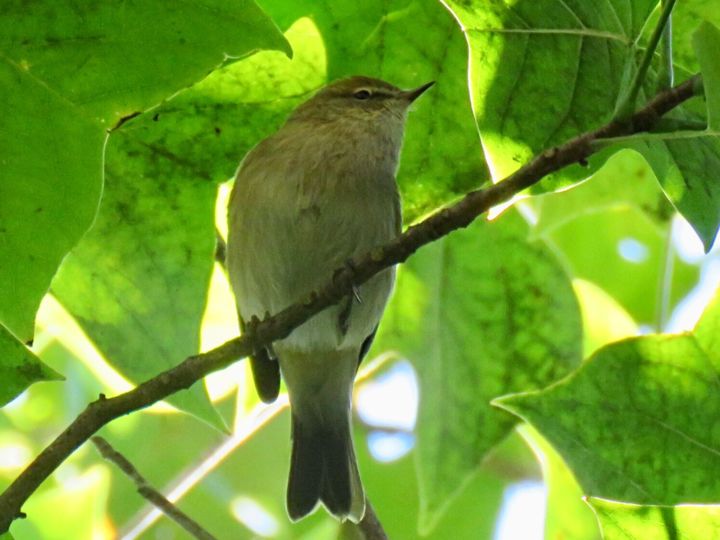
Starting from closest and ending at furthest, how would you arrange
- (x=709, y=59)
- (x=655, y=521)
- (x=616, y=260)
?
(x=709, y=59) → (x=655, y=521) → (x=616, y=260)

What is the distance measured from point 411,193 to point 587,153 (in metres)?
0.93

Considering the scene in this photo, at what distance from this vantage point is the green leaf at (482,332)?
3.36 meters

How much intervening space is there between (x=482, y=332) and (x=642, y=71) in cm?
146

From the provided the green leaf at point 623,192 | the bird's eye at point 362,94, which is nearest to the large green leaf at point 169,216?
the green leaf at point 623,192

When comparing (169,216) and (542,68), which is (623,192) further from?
(169,216)

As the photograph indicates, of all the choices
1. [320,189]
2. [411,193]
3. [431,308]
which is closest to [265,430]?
[320,189]

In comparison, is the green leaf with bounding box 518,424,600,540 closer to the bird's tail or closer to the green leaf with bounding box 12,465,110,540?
the bird's tail

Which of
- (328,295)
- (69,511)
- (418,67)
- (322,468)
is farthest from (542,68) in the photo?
(322,468)

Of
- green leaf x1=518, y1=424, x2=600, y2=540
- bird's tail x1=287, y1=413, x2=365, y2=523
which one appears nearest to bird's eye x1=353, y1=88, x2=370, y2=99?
bird's tail x1=287, y1=413, x2=365, y2=523

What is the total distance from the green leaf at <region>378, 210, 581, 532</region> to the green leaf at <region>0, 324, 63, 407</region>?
1.32 metres

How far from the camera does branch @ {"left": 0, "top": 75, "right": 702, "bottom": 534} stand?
7.24 ft

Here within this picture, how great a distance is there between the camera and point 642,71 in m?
2.11

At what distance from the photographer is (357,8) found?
2850 mm

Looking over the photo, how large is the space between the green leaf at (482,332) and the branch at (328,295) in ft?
2.35
